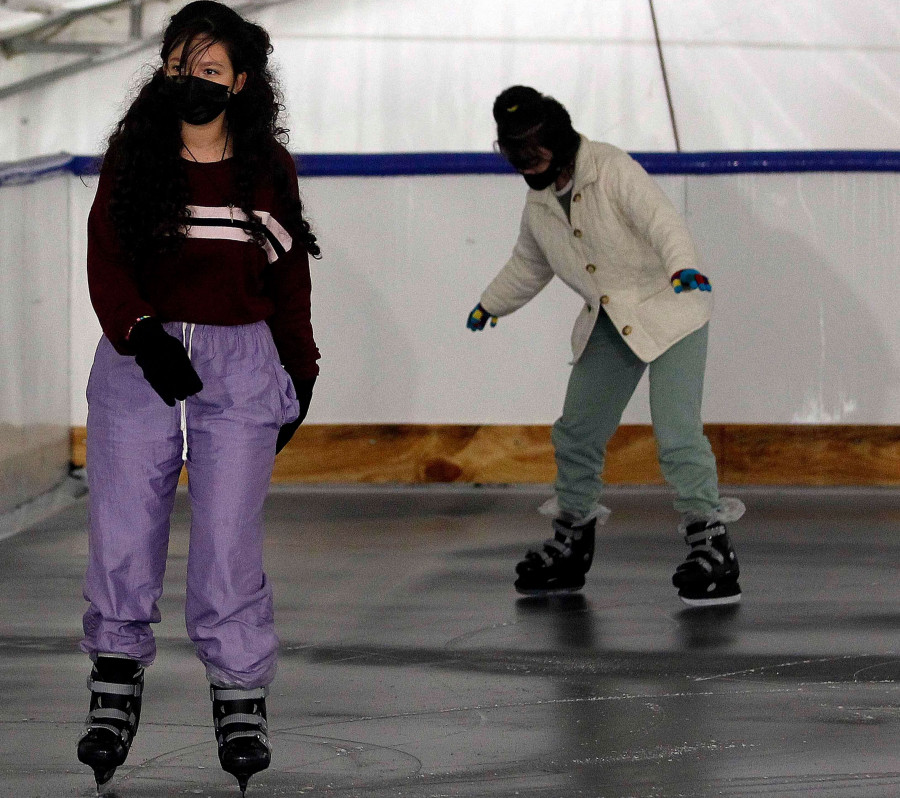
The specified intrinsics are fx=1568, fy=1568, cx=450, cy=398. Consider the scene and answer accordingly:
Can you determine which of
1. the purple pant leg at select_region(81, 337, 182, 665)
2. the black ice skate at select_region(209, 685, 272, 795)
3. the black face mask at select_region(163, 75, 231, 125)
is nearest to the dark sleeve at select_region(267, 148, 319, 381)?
the black face mask at select_region(163, 75, 231, 125)

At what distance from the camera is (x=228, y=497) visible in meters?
2.31

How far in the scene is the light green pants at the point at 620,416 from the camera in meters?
3.65

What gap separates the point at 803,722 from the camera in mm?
2672

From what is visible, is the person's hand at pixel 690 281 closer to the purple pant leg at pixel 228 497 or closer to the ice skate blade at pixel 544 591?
the ice skate blade at pixel 544 591

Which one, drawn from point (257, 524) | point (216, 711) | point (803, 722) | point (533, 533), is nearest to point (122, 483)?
point (257, 524)

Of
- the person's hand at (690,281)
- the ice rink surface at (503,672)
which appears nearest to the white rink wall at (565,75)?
the ice rink surface at (503,672)

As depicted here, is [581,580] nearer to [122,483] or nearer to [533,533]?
[533,533]

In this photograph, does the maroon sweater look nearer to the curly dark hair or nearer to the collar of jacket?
the curly dark hair

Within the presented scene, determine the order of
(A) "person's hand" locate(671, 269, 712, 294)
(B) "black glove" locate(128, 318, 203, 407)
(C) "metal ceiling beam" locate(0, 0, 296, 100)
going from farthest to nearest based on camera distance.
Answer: (C) "metal ceiling beam" locate(0, 0, 296, 100) < (A) "person's hand" locate(671, 269, 712, 294) < (B) "black glove" locate(128, 318, 203, 407)

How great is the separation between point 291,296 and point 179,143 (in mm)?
287

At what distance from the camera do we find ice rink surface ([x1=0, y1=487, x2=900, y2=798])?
2.41m

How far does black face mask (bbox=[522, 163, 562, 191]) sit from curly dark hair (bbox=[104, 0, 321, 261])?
4.09 ft

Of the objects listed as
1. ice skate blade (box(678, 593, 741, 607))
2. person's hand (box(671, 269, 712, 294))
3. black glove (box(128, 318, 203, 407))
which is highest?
person's hand (box(671, 269, 712, 294))

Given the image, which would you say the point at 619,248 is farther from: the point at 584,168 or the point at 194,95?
the point at 194,95
